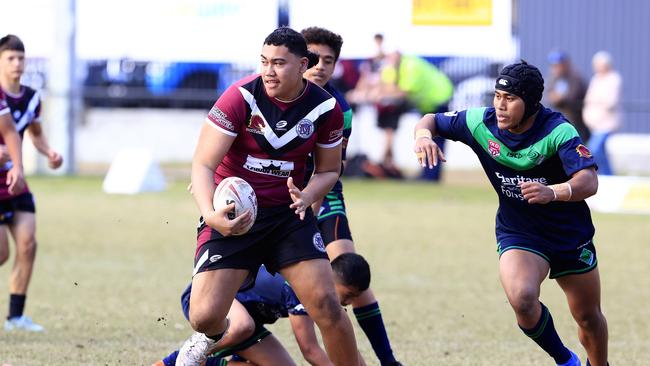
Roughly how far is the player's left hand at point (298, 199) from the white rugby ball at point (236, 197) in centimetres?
19

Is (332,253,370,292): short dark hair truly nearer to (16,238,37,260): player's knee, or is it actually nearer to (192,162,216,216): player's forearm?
(192,162,216,216): player's forearm

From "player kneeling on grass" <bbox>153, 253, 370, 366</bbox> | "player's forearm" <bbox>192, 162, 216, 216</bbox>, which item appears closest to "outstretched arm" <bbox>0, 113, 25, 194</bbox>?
"player kneeling on grass" <bbox>153, 253, 370, 366</bbox>

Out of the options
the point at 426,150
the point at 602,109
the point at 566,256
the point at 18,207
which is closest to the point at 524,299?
the point at 566,256

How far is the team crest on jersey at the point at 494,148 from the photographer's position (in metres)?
6.86

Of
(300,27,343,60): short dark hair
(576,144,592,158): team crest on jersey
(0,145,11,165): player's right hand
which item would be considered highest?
(300,27,343,60): short dark hair

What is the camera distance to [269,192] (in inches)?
253

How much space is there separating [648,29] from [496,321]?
16.5m

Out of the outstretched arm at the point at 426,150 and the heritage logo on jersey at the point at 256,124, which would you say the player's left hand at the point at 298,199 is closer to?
the heritage logo on jersey at the point at 256,124

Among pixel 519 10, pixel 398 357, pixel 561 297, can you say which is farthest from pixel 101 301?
pixel 519 10

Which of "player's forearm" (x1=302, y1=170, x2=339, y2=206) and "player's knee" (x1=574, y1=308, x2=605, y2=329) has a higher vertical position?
"player's forearm" (x1=302, y1=170, x2=339, y2=206)

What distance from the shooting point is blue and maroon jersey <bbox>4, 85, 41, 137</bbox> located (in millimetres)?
9281

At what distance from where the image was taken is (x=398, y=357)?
8.19 m

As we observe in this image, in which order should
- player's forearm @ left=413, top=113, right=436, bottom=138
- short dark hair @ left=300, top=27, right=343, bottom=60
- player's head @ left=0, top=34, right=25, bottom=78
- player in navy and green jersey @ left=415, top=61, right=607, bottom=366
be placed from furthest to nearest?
player's head @ left=0, top=34, right=25, bottom=78, short dark hair @ left=300, top=27, right=343, bottom=60, player's forearm @ left=413, top=113, right=436, bottom=138, player in navy and green jersey @ left=415, top=61, right=607, bottom=366

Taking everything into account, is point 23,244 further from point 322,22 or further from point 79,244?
point 322,22
